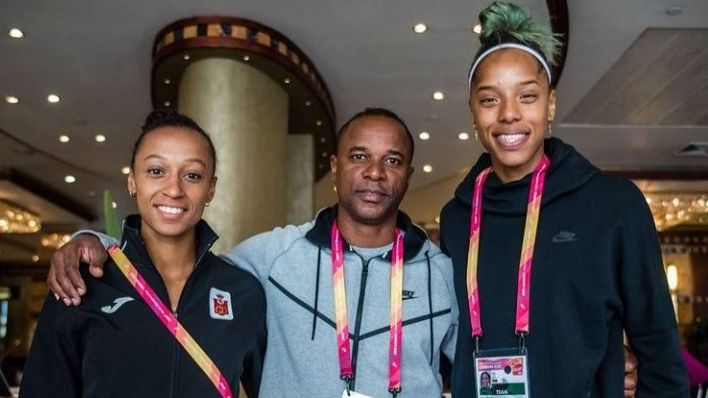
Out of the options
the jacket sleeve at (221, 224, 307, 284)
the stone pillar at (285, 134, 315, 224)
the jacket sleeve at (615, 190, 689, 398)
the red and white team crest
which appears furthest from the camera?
the stone pillar at (285, 134, 315, 224)

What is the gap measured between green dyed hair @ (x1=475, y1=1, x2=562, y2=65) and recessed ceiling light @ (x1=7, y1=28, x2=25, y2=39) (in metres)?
5.46

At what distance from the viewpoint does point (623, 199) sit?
1614 mm

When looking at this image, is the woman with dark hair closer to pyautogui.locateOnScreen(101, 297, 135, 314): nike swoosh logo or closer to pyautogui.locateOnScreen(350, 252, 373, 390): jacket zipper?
pyautogui.locateOnScreen(101, 297, 135, 314): nike swoosh logo

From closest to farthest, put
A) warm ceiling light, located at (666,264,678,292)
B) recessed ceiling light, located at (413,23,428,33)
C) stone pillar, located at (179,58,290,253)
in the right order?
stone pillar, located at (179,58,290,253), recessed ceiling light, located at (413,23,428,33), warm ceiling light, located at (666,264,678,292)

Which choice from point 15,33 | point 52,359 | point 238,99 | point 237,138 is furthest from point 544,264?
point 15,33

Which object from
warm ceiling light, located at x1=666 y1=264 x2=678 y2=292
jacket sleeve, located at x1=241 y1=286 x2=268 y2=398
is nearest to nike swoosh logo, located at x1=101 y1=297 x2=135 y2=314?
jacket sleeve, located at x1=241 y1=286 x2=268 y2=398

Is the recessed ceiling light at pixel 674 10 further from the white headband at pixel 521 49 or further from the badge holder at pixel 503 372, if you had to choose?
the badge holder at pixel 503 372

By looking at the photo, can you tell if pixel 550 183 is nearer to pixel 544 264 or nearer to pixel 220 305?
pixel 544 264

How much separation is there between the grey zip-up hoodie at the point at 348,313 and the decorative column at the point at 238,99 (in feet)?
12.2

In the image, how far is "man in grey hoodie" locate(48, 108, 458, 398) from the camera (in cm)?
193

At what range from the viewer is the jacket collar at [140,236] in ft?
6.25

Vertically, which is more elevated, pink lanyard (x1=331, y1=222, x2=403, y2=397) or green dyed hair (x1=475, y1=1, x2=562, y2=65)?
green dyed hair (x1=475, y1=1, x2=562, y2=65)

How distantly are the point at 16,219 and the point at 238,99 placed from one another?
9386 mm

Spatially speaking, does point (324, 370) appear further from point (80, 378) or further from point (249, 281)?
point (80, 378)
